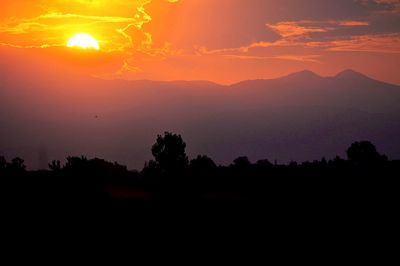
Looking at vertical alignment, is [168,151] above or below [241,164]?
above

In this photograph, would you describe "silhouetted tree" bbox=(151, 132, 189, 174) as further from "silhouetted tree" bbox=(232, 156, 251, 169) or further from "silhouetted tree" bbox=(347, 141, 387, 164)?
"silhouetted tree" bbox=(347, 141, 387, 164)

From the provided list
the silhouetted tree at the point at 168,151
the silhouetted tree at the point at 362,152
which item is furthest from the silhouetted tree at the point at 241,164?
the silhouetted tree at the point at 168,151

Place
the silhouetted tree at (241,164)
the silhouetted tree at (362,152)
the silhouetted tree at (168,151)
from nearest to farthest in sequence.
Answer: the silhouetted tree at (168,151)
the silhouetted tree at (241,164)
the silhouetted tree at (362,152)

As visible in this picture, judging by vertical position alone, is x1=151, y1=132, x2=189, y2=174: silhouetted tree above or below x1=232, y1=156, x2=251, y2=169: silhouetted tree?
above

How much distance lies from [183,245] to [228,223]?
17.6 feet

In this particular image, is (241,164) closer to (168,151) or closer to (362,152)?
(362,152)

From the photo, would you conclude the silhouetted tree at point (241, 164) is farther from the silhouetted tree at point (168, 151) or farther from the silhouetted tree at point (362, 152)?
the silhouetted tree at point (168, 151)

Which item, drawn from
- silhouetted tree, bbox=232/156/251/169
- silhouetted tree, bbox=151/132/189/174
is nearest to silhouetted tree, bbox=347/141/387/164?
silhouetted tree, bbox=232/156/251/169

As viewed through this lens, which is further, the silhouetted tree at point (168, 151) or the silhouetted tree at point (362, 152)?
the silhouetted tree at point (362, 152)

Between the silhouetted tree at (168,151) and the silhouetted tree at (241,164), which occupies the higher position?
the silhouetted tree at (168,151)

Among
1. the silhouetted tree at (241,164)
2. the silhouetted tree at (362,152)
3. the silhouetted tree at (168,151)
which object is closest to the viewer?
the silhouetted tree at (168,151)

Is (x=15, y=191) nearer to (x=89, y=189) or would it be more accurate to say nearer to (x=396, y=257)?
(x=89, y=189)

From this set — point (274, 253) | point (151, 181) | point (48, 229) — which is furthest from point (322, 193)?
point (48, 229)

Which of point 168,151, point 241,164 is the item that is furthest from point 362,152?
point 168,151
